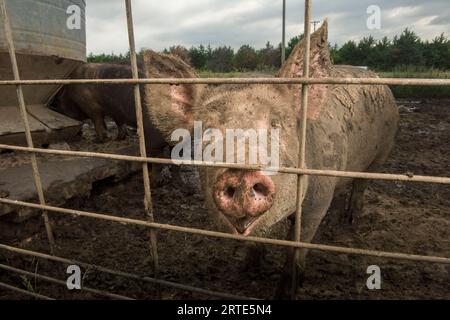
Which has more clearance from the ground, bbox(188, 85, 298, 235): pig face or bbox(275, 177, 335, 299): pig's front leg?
bbox(188, 85, 298, 235): pig face

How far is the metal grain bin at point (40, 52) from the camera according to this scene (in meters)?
3.62

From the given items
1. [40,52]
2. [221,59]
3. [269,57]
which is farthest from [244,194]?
[221,59]

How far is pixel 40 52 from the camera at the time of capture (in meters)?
3.87

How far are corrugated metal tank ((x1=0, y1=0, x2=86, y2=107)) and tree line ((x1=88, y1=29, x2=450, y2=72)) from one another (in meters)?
26.6

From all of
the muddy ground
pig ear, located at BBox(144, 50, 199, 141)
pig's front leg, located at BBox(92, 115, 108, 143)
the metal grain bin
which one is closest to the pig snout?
pig ear, located at BBox(144, 50, 199, 141)

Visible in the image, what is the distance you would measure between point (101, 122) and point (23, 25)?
2.71 meters

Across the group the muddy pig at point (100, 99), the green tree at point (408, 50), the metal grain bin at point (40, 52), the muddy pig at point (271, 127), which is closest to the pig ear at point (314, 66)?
the muddy pig at point (271, 127)

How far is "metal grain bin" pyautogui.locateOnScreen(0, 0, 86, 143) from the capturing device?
362 cm

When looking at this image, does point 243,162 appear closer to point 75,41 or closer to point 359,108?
point 359,108

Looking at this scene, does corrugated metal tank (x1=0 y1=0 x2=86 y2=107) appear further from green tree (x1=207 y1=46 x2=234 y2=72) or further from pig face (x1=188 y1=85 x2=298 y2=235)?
green tree (x1=207 y1=46 x2=234 y2=72)

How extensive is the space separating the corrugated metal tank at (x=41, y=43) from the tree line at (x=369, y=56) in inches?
1046

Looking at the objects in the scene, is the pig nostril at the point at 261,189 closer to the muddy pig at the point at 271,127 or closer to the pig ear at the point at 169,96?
the muddy pig at the point at 271,127

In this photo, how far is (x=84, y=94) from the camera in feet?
19.6

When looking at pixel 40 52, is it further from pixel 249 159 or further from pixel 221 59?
pixel 221 59
